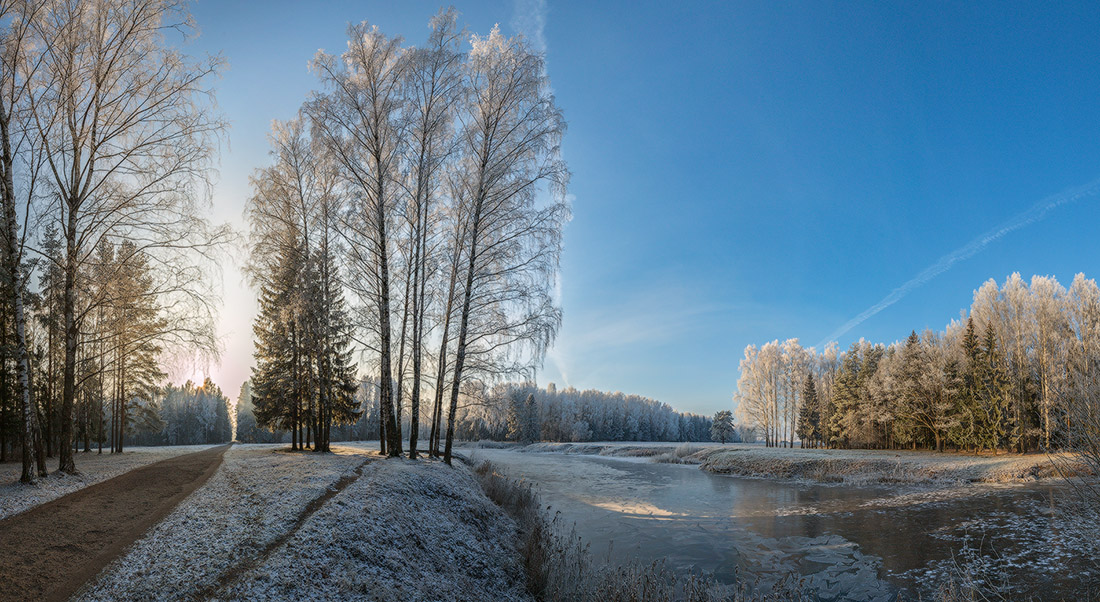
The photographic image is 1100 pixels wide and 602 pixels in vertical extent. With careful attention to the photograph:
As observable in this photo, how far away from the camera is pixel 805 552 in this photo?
11.2 m

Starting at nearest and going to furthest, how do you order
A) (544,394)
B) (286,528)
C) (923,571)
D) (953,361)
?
(286,528) → (923,571) → (953,361) → (544,394)

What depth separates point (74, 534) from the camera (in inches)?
265

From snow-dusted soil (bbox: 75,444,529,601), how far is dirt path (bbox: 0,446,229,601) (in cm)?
36

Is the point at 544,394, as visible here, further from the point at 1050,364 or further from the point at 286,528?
the point at 286,528

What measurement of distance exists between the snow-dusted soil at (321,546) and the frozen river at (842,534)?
320cm

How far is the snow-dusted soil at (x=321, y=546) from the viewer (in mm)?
5188

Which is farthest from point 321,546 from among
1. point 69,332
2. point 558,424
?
point 558,424

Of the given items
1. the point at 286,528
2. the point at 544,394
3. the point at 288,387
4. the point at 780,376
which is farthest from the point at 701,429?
the point at 286,528

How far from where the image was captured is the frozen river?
30.4ft

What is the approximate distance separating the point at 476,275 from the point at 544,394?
94.9 m

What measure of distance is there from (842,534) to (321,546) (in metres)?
13.5

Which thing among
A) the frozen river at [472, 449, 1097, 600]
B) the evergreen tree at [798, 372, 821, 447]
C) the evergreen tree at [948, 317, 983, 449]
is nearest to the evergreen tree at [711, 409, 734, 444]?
the evergreen tree at [798, 372, 821, 447]

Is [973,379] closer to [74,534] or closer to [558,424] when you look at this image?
[74,534]

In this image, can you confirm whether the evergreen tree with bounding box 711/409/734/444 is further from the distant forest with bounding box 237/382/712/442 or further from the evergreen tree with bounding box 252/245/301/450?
the evergreen tree with bounding box 252/245/301/450
